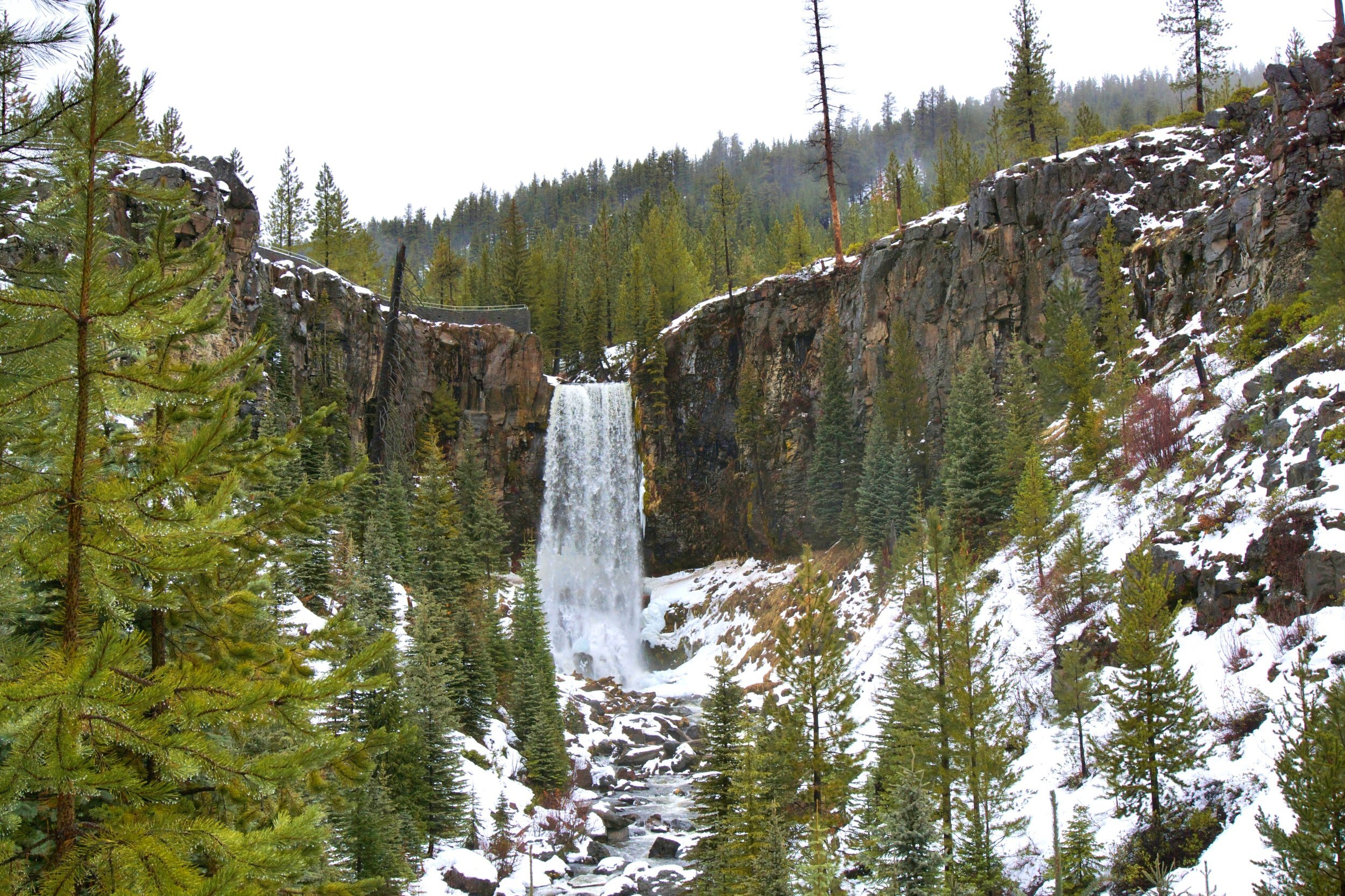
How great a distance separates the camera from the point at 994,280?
39344 mm

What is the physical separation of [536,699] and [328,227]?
132 feet

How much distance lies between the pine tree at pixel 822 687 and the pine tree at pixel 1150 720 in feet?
18.1

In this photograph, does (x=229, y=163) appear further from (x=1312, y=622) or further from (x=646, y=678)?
(x=1312, y=622)

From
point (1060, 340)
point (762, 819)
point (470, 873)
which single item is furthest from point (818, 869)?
point (1060, 340)

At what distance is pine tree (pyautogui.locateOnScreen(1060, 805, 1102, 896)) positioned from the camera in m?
14.3

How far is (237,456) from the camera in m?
5.98

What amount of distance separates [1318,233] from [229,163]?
129 ft

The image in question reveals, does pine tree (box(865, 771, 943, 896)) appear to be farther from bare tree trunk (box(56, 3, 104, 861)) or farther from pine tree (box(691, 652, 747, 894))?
bare tree trunk (box(56, 3, 104, 861))

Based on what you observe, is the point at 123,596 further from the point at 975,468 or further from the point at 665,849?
the point at 975,468

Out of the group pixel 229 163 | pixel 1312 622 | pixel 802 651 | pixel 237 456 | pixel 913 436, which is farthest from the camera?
pixel 913 436

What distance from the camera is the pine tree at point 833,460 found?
1747 inches

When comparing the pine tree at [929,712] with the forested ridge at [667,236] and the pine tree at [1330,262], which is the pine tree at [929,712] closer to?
the pine tree at [1330,262]

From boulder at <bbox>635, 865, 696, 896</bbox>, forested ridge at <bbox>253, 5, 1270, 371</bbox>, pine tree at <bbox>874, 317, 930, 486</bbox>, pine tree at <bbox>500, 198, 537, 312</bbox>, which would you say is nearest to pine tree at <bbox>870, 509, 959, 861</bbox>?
boulder at <bbox>635, 865, 696, 896</bbox>

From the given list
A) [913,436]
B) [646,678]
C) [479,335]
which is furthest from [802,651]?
[479,335]
